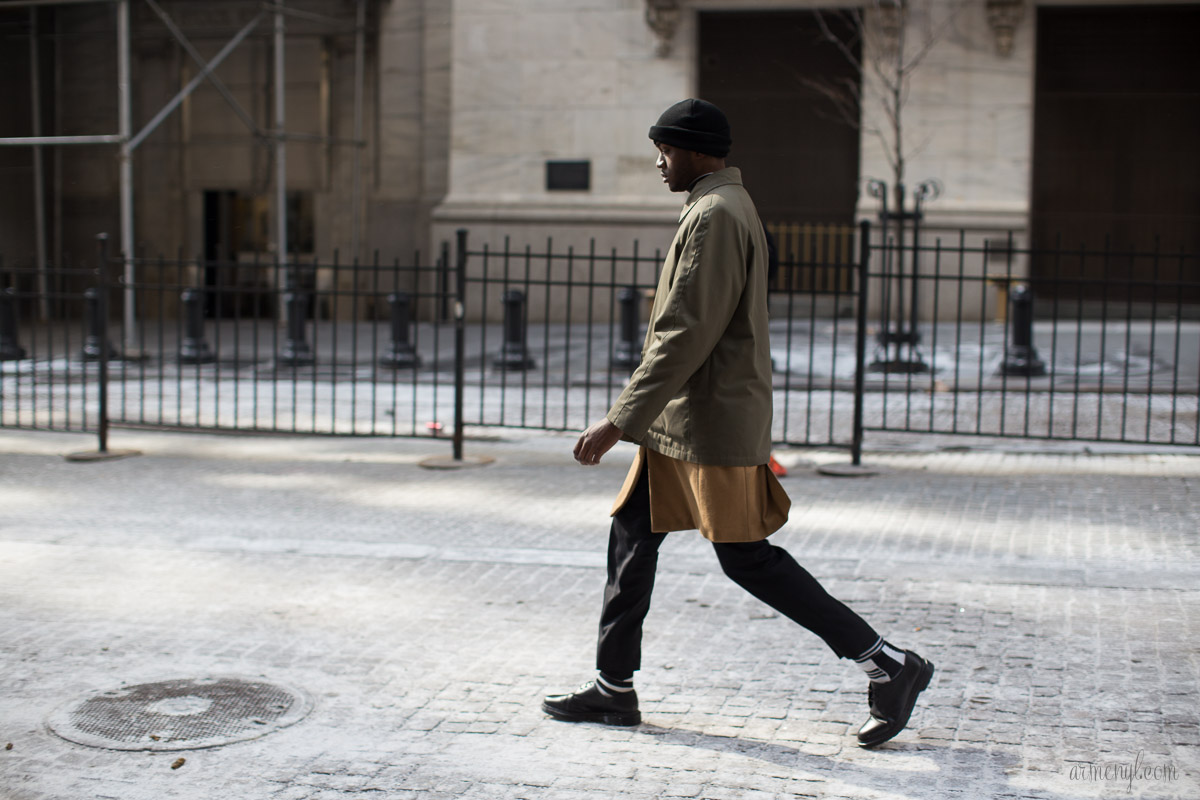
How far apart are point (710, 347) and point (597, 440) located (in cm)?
42

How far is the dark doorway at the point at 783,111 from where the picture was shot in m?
22.0

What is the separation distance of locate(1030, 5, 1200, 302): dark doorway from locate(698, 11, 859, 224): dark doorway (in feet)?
10.8

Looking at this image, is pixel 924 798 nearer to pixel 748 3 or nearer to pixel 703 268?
pixel 703 268

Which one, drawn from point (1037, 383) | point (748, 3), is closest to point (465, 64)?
point (748, 3)

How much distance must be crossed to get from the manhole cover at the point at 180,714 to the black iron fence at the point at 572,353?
3.51m

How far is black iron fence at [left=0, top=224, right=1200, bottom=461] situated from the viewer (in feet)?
31.2

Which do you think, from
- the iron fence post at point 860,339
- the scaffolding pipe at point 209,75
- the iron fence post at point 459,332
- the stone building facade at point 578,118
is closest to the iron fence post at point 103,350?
the iron fence post at point 459,332

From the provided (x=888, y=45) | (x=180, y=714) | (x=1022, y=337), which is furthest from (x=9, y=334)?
(x=180, y=714)

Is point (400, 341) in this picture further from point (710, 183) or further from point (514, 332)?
point (710, 183)

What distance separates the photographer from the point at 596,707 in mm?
4191

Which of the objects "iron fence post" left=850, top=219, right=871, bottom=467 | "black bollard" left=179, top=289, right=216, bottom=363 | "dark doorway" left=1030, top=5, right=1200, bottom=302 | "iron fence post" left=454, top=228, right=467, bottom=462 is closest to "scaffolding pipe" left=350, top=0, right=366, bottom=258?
"black bollard" left=179, top=289, right=216, bottom=363

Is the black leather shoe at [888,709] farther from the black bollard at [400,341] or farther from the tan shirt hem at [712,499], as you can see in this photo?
the black bollard at [400,341]

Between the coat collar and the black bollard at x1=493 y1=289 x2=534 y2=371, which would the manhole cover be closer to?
the coat collar

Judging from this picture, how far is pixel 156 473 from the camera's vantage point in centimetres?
873
